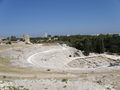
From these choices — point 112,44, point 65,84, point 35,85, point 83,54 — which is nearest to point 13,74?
point 35,85

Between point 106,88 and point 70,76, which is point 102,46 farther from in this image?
point 106,88

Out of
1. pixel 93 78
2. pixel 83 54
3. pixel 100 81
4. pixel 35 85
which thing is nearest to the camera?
pixel 35 85

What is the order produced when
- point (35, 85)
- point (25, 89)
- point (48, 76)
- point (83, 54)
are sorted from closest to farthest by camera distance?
1. point (25, 89)
2. point (35, 85)
3. point (48, 76)
4. point (83, 54)

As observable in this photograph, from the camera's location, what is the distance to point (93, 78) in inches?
640

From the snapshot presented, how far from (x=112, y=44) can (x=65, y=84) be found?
150 ft

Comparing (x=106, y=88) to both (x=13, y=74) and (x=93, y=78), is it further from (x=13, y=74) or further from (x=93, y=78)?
(x=13, y=74)

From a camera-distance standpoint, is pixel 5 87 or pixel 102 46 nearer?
pixel 5 87

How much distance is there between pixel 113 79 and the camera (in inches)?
608

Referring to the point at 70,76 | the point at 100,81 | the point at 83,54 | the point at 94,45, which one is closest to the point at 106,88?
the point at 100,81

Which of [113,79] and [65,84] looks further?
[113,79]

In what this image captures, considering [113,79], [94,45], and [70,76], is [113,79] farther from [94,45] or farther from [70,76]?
[94,45]

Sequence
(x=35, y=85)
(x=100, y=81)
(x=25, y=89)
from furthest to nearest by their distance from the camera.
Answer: (x=100, y=81) < (x=35, y=85) < (x=25, y=89)

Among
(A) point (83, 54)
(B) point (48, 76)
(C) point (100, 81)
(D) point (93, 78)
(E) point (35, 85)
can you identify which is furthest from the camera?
(A) point (83, 54)

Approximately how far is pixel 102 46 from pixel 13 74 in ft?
130
